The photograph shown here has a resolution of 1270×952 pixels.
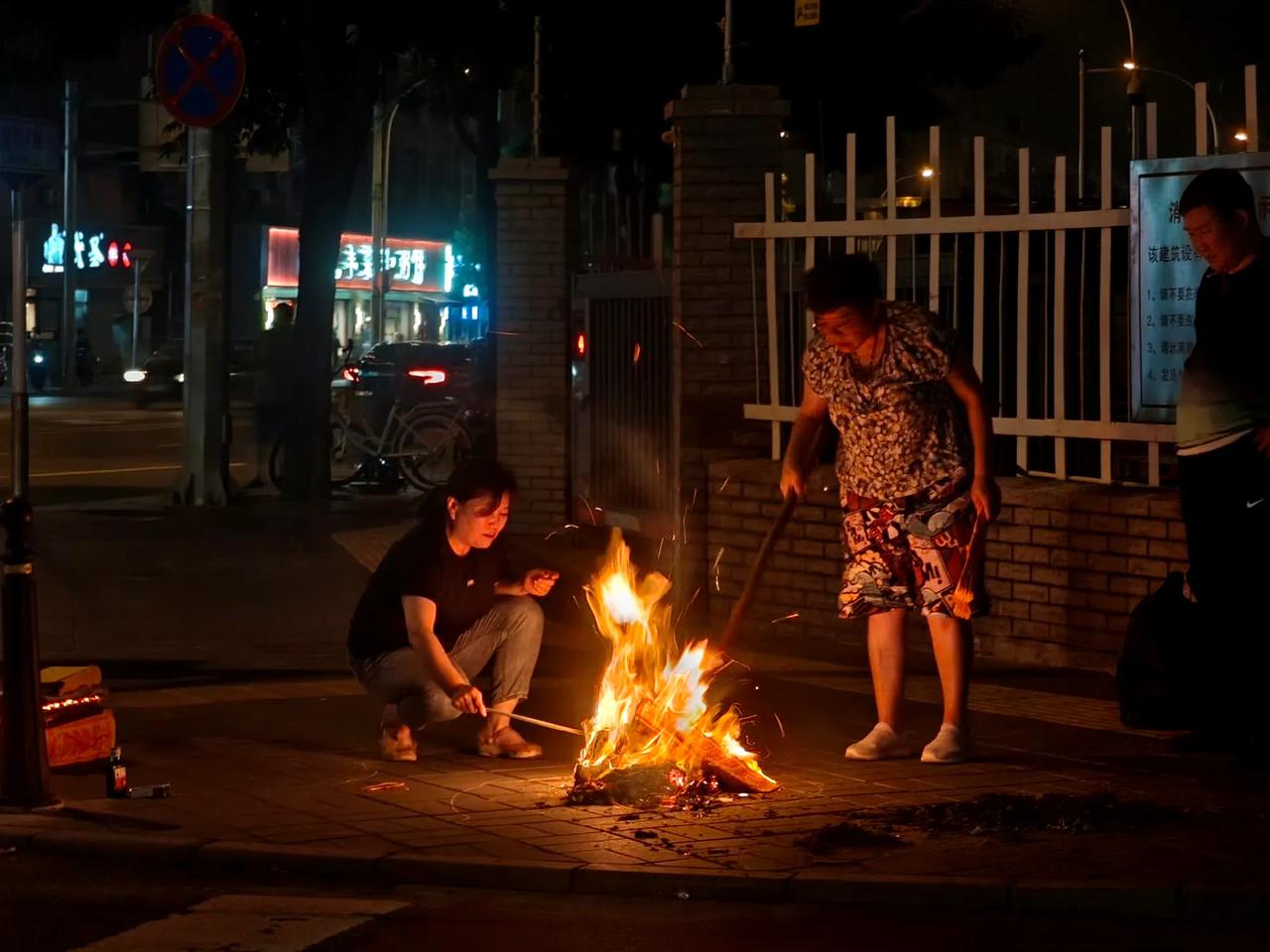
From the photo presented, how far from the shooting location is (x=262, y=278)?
207ft

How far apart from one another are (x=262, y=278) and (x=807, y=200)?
53.5m

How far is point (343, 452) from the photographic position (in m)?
Result: 23.0

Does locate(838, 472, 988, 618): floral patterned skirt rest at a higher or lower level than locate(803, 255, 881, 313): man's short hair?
lower

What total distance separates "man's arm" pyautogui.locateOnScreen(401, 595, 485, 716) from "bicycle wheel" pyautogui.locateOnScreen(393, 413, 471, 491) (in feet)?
42.5

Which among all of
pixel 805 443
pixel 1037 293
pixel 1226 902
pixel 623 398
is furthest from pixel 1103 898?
pixel 623 398

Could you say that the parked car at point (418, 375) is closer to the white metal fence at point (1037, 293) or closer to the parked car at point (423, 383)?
the parked car at point (423, 383)

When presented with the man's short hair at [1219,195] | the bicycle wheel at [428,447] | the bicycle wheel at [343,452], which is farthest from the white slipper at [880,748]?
the bicycle wheel at [343,452]

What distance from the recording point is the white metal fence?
390 inches

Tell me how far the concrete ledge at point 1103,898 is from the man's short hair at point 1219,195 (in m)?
2.72

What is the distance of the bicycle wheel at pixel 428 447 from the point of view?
2081 cm

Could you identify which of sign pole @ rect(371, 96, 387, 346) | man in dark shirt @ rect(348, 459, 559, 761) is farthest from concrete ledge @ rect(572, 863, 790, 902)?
sign pole @ rect(371, 96, 387, 346)

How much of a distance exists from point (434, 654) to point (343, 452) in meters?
15.6

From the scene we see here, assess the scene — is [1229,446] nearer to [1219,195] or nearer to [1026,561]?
[1219,195]

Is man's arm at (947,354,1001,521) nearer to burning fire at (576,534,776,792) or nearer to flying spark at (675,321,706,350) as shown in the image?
burning fire at (576,534,776,792)
